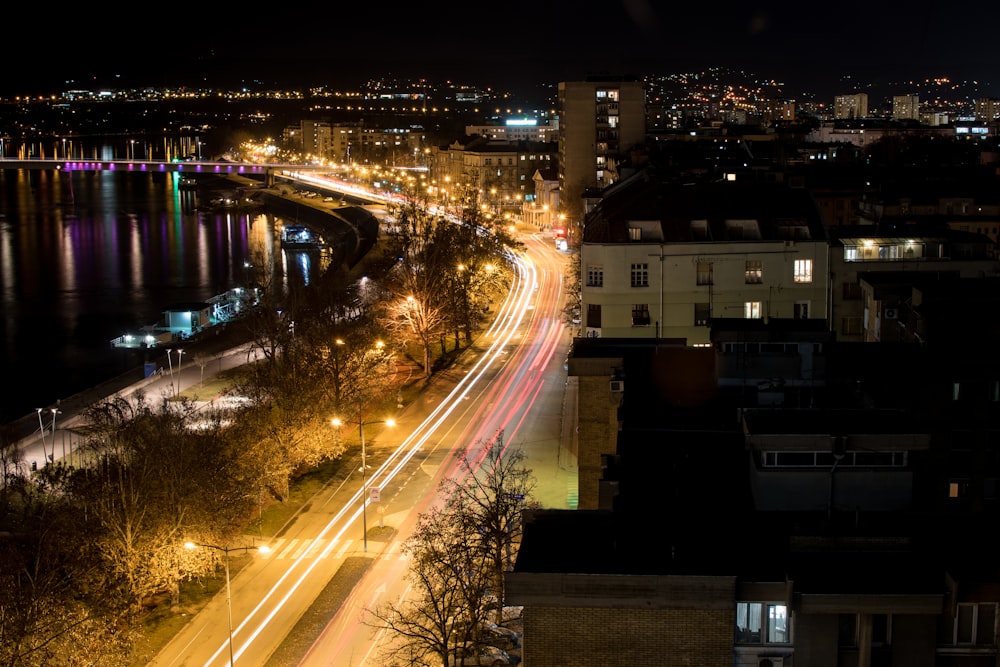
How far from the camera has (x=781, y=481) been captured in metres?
6.09

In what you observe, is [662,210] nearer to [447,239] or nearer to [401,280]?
[401,280]

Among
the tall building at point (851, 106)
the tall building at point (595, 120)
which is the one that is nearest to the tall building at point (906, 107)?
the tall building at point (851, 106)

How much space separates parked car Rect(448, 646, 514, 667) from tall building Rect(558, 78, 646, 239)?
32.5 m

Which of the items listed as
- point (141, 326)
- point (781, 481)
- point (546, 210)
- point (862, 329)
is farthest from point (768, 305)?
point (546, 210)

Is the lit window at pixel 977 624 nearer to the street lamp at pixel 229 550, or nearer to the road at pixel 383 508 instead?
the road at pixel 383 508

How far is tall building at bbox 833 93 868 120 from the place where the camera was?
11731cm

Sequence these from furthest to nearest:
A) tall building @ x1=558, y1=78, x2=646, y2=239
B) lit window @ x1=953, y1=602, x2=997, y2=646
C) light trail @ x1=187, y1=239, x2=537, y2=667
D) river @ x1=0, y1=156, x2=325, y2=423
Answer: tall building @ x1=558, y1=78, x2=646, y2=239 < river @ x1=0, y1=156, x2=325, y2=423 < light trail @ x1=187, y1=239, x2=537, y2=667 < lit window @ x1=953, y1=602, x2=997, y2=646

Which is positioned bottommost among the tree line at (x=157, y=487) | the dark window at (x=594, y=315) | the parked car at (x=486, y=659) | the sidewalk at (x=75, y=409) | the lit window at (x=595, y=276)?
the sidewalk at (x=75, y=409)

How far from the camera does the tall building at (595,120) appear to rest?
39.4 metres

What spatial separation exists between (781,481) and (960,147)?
4674cm

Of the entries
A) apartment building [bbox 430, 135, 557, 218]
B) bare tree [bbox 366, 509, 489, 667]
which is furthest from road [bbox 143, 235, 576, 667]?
apartment building [bbox 430, 135, 557, 218]

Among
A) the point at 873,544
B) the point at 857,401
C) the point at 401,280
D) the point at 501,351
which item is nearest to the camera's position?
the point at 873,544

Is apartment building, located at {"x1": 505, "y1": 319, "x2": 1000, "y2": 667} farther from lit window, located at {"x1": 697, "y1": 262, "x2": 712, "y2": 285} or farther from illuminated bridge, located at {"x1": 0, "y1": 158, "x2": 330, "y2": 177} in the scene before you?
illuminated bridge, located at {"x1": 0, "y1": 158, "x2": 330, "y2": 177}

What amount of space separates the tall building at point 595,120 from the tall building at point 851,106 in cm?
7933
